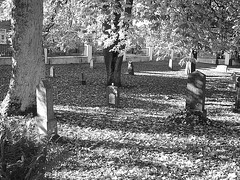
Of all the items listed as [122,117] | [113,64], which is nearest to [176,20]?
[122,117]

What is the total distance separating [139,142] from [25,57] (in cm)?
371

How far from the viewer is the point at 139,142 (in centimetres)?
621

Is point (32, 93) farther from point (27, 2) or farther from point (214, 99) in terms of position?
point (214, 99)

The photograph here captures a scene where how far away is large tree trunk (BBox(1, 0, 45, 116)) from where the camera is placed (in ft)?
22.5

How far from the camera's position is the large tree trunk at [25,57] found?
687 centimetres

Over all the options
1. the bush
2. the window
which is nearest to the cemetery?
the bush

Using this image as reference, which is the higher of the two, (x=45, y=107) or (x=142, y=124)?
(x=45, y=107)

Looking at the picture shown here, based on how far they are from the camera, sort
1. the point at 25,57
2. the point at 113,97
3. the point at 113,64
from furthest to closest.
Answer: the point at 113,64, the point at 113,97, the point at 25,57

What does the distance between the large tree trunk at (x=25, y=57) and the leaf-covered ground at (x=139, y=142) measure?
48.2 inches

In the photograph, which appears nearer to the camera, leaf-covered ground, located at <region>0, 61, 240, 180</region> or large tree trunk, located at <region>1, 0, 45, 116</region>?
leaf-covered ground, located at <region>0, 61, 240, 180</region>

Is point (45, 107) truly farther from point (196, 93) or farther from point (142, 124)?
point (196, 93)

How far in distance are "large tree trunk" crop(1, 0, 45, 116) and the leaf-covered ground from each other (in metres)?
1.22

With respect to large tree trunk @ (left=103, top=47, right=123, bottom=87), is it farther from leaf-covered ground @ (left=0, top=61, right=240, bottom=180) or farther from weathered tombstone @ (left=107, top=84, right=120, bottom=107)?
weathered tombstone @ (left=107, top=84, right=120, bottom=107)

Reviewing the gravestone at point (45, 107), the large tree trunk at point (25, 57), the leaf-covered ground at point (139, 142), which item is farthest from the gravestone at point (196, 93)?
the large tree trunk at point (25, 57)
